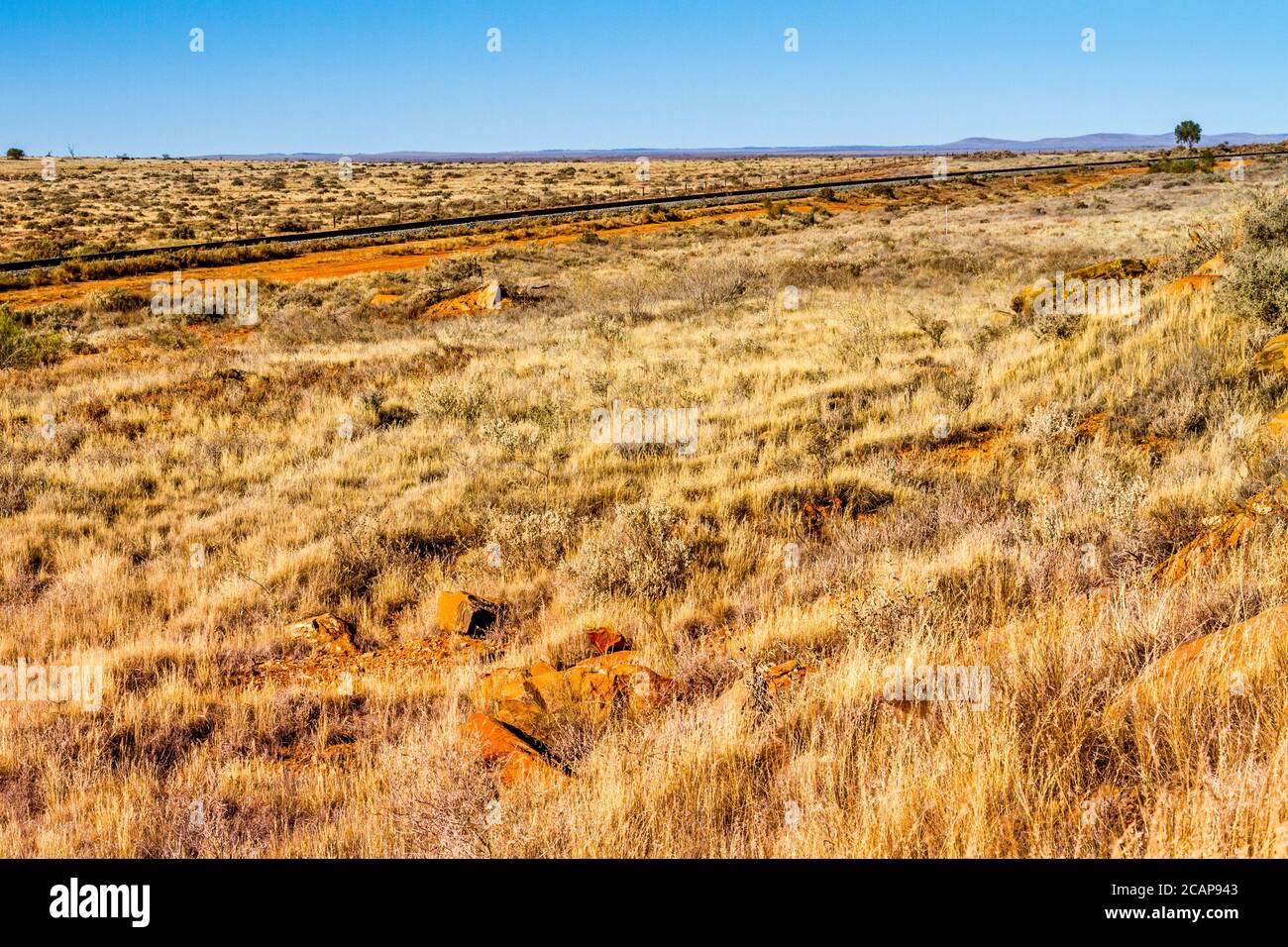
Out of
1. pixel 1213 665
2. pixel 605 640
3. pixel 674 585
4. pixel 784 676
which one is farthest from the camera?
pixel 674 585

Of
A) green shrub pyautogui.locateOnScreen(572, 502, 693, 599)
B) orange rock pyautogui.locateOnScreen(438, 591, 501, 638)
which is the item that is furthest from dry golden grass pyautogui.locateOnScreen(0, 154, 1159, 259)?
green shrub pyautogui.locateOnScreen(572, 502, 693, 599)

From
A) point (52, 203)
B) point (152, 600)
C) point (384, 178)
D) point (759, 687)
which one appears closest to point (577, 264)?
point (152, 600)

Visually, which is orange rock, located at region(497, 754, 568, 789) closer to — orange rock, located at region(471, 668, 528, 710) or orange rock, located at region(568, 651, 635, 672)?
orange rock, located at region(471, 668, 528, 710)

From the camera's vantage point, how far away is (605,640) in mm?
5223

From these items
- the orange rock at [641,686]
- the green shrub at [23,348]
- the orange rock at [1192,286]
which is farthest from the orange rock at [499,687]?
the green shrub at [23,348]

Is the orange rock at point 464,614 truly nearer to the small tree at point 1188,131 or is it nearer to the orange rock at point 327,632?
the orange rock at point 327,632

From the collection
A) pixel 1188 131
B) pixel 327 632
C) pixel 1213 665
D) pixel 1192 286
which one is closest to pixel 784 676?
pixel 1213 665

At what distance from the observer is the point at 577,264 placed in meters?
28.5

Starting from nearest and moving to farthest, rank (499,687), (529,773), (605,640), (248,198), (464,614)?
(529,773) < (499,687) < (605,640) < (464,614) < (248,198)

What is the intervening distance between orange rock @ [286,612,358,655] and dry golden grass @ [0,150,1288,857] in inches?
4.8

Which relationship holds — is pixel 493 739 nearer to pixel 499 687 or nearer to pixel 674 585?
pixel 499 687

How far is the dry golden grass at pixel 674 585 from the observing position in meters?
2.63

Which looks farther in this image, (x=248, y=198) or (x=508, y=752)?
(x=248, y=198)

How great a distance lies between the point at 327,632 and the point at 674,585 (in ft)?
8.38
